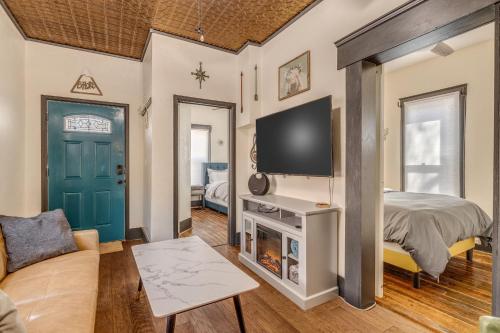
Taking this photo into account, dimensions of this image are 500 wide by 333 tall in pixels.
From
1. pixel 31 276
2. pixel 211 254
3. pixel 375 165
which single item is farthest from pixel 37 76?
pixel 375 165

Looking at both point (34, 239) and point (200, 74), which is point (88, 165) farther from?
point (200, 74)

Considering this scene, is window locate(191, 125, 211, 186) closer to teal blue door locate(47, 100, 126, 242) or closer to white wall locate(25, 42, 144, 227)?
white wall locate(25, 42, 144, 227)

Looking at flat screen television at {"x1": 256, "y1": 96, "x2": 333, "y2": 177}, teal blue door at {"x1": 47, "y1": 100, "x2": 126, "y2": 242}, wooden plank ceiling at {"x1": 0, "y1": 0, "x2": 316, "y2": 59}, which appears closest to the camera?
flat screen television at {"x1": 256, "y1": 96, "x2": 333, "y2": 177}

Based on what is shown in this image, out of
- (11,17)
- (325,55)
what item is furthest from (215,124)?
(325,55)

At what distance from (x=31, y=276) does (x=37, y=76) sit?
277 centimetres

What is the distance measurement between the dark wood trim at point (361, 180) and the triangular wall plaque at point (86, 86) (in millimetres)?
3353

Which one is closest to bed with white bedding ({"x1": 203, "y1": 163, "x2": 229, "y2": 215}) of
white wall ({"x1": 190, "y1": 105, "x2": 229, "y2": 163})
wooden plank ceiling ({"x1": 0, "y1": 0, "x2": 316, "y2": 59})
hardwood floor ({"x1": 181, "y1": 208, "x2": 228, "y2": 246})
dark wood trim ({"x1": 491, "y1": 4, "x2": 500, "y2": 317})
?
hardwood floor ({"x1": 181, "y1": 208, "x2": 228, "y2": 246})

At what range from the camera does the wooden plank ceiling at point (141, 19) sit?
8.27ft

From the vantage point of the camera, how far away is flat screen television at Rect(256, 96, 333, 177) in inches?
85.3

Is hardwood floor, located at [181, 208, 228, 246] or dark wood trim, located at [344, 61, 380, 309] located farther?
hardwood floor, located at [181, 208, 228, 246]

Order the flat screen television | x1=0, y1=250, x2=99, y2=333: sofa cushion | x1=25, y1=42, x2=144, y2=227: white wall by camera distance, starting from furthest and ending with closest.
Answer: x1=25, y1=42, x2=144, y2=227: white wall < the flat screen television < x1=0, y1=250, x2=99, y2=333: sofa cushion

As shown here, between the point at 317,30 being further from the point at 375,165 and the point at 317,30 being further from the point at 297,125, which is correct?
the point at 375,165

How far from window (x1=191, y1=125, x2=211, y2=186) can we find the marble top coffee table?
15.3 feet

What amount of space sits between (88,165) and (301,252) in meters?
3.13
